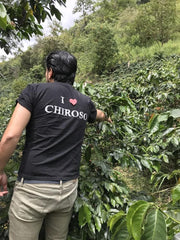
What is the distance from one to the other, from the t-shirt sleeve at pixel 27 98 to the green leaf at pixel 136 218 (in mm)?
753

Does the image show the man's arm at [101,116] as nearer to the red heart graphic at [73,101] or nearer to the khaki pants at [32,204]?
the red heart graphic at [73,101]

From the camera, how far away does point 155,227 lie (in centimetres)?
57

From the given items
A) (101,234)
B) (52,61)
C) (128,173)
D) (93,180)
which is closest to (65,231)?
(101,234)

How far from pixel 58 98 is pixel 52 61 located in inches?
9.7

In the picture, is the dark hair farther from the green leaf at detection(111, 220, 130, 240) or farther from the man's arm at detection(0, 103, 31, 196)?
the green leaf at detection(111, 220, 130, 240)

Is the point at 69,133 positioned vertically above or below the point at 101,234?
above

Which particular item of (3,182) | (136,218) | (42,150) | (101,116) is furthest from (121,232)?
(101,116)

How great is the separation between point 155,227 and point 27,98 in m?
0.85

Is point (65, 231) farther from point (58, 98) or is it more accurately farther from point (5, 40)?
point (5, 40)

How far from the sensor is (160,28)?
41.1 feet

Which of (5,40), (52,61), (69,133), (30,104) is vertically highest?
(5,40)

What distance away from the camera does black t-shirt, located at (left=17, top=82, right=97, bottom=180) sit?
115cm

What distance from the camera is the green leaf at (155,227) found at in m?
0.56

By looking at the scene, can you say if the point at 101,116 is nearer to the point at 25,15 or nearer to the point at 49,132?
the point at 49,132
